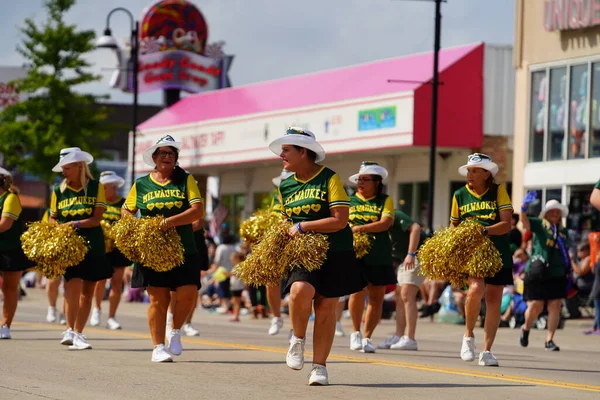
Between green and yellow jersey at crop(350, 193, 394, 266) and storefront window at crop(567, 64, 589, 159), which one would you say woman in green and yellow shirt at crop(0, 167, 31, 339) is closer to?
green and yellow jersey at crop(350, 193, 394, 266)

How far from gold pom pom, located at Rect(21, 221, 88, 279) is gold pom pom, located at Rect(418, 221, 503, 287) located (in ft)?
11.4

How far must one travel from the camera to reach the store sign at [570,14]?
27.4m

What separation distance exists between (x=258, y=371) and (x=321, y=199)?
1909mm

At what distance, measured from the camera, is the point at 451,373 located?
38.2 feet

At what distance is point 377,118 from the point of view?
106 ft

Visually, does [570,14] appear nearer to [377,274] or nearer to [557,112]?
[557,112]

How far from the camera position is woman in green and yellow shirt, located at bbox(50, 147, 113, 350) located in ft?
43.9

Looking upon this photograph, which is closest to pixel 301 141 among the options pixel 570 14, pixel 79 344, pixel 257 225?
pixel 79 344

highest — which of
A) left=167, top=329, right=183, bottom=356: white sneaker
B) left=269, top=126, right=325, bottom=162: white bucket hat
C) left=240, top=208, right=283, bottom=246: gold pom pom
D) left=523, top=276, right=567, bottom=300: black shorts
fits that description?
left=269, top=126, right=325, bottom=162: white bucket hat

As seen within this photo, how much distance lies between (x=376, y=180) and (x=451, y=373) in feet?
10.1

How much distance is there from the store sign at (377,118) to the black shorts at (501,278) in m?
19.1

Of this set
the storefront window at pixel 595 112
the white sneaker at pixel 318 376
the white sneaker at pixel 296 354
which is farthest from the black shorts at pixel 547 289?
the storefront window at pixel 595 112

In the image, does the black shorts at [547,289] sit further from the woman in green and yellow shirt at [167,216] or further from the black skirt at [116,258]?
the woman in green and yellow shirt at [167,216]

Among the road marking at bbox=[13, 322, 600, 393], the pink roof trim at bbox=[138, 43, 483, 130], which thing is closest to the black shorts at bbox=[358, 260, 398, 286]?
the road marking at bbox=[13, 322, 600, 393]
